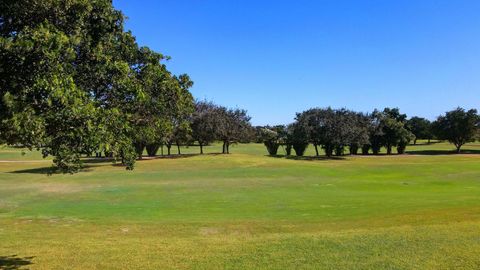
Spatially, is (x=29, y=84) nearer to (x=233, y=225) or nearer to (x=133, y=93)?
(x=133, y=93)

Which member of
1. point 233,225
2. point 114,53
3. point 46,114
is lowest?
point 233,225

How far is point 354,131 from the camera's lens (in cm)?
6438

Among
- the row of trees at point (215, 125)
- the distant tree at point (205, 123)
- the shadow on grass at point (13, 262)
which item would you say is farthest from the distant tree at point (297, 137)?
the shadow on grass at point (13, 262)

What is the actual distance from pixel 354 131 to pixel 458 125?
88.5ft

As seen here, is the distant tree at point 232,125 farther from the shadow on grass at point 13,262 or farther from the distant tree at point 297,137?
the shadow on grass at point 13,262

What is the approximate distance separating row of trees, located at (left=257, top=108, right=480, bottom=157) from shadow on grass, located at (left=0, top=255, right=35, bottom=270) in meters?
56.4

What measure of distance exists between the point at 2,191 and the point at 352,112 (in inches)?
2115

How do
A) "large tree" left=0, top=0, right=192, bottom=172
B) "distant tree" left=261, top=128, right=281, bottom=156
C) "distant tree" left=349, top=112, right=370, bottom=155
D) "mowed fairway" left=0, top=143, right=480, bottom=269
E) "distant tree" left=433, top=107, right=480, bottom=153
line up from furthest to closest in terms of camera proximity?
"distant tree" left=433, top=107, right=480, bottom=153, "distant tree" left=261, top=128, right=281, bottom=156, "distant tree" left=349, top=112, right=370, bottom=155, "mowed fairway" left=0, top=143, right=480, bottom=269, "large tree" left=0, top=0, right=192, bottom=172

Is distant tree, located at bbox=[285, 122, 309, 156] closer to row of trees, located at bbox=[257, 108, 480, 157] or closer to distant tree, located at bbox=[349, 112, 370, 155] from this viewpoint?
row of trees, located at bbox=[257, 108, 480, 157]

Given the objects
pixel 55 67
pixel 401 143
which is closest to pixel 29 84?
pixel 55 67

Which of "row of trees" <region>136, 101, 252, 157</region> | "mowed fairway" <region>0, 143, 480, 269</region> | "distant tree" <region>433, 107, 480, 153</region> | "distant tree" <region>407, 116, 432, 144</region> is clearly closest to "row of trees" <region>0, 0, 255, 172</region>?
"mowed fairway" <region>0, 143, 480, 269</region>

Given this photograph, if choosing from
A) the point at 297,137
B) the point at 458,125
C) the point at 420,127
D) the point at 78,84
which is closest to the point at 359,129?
the point at 297,137

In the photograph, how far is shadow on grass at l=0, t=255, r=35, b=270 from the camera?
33.9ft

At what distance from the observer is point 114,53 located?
1000cm
